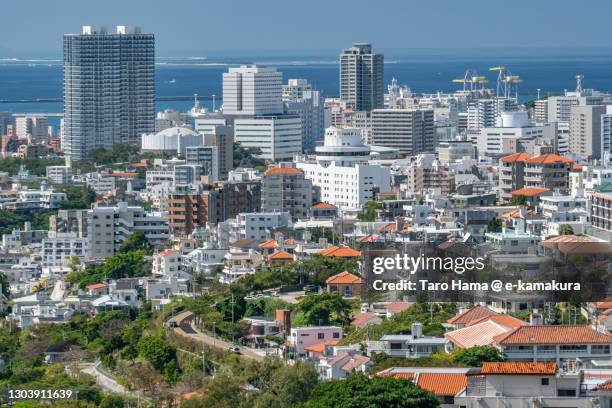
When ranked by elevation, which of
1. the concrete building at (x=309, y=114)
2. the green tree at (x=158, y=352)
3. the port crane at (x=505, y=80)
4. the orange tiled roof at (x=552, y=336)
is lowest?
the green tree at (x=158, y=352)

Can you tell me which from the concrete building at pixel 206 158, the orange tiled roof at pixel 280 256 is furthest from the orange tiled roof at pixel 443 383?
the concrete building at pixel 206 158

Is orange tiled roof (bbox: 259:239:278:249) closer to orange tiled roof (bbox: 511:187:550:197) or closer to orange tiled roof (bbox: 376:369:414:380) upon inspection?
orange tiled roof (bbox: 511:187:550:197)

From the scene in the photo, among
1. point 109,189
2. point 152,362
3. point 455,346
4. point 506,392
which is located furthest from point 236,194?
point 506,392

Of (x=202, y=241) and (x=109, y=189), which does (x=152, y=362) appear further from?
(x=109, y=189)

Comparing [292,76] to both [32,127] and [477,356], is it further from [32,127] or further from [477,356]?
[477,356]

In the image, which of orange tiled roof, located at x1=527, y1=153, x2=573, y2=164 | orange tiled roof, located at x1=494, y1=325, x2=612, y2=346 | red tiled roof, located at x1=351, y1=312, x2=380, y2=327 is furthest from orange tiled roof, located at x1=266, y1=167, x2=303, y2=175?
orange tiled roof, located at x1=494, y1=325, x2=612, y2=346

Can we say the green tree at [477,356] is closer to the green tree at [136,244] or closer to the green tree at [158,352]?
the green tree at [158,352]

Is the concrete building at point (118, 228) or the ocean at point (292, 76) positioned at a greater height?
the ocean at point (292, 76)
